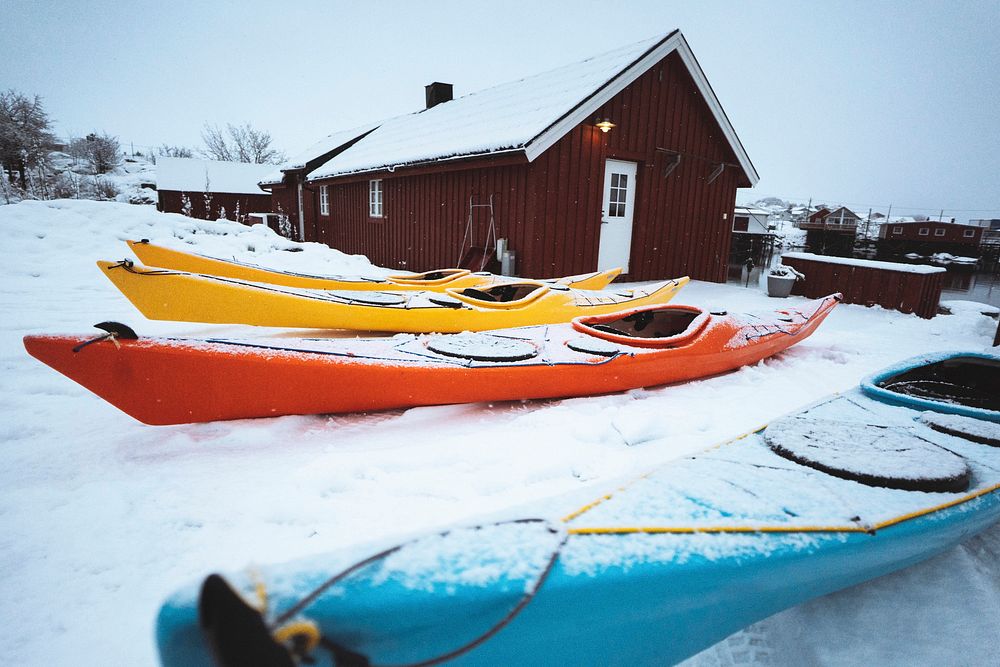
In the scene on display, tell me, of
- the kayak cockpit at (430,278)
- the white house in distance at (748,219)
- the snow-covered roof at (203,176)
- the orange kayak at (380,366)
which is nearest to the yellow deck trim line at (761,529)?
the orange kayak at (380,366)

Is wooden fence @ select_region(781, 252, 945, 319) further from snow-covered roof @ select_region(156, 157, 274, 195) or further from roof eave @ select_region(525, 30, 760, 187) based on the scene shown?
snow-covered roof @ select_region(156, 157, 274, 195)

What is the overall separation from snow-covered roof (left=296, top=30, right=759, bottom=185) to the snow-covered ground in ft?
16.7

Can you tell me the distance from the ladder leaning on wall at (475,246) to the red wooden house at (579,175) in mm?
26

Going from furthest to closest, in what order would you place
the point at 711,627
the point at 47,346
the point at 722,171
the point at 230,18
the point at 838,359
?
the point at 230,18 → the point at 722,171 → the point at 838,359 → the point at 47,346 → the point at 711,627

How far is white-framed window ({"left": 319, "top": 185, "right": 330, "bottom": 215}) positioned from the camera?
46.2 ft

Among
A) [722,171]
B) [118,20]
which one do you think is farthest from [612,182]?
[118,20]

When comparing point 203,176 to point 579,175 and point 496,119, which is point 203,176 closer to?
point 496,119

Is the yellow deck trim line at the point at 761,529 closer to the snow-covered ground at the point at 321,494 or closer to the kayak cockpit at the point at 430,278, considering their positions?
the snow-covered ground at the point at 321,494

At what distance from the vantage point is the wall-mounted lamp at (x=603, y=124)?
7774mm

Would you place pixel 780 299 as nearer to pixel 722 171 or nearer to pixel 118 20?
pixel 722 171

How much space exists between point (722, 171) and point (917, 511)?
32.6ft

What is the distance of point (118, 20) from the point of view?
339ft

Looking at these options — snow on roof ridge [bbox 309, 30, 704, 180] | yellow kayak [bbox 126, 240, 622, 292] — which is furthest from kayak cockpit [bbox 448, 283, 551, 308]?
snow on roof ridge [bbox 309, 30, 704, 180]

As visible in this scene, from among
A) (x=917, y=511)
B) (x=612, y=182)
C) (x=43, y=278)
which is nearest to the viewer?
(x=917, y=511)
